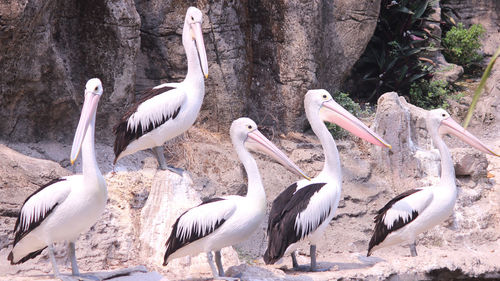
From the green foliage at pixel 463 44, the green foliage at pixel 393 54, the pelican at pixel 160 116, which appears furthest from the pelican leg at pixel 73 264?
the green foliage at pixel 463 44

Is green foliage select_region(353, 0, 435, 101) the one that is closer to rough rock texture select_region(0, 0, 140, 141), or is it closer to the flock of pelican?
the flock of pelican

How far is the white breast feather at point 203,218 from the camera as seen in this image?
15.0 ft

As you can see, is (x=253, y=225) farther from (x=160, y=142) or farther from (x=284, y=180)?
(x=284, y=180)

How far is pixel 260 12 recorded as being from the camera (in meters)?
8.43

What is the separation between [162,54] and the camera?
790 cm

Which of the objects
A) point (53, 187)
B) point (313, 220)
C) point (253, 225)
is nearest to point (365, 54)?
point (313, 220)

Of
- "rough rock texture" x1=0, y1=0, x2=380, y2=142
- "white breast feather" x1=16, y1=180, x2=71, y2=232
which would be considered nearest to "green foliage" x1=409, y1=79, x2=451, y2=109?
"rough rock texture" x1=0, y1=0, x2=380, y2=142

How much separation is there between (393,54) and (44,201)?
708 cm

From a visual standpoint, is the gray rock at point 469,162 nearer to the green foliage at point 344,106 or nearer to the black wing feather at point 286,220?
the green foliage at point 344,106

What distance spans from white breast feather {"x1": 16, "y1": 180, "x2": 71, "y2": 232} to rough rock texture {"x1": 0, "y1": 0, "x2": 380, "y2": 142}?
2311 mm

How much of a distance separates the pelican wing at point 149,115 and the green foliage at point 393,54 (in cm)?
498

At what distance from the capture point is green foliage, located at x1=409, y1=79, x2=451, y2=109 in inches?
389

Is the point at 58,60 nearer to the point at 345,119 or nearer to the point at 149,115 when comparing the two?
the point at 149,115

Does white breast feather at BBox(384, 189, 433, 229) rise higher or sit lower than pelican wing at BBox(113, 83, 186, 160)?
lower
